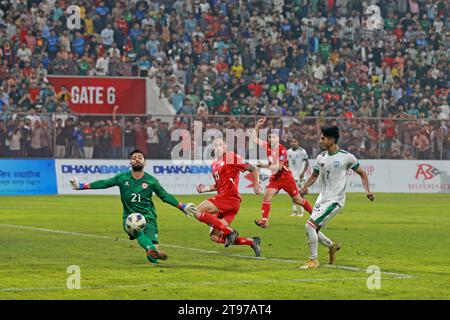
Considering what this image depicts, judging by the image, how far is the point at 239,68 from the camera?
151 feet

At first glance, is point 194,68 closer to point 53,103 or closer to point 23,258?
point 53,103

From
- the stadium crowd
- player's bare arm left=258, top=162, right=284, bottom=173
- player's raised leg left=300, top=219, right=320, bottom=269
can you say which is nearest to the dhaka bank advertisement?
the stadium crowd

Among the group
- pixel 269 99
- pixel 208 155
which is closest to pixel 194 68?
pixel 269 99

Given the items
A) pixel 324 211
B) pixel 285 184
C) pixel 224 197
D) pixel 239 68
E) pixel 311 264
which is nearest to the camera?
pixel 311 264

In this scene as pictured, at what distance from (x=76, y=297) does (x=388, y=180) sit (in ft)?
104

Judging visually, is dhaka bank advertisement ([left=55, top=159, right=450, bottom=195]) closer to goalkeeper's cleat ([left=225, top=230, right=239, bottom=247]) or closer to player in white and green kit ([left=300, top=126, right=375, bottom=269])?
goalkeeper's cleat ([left=225, top=230, right=239, bottom=247])

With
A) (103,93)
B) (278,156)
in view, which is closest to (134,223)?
(278,156)

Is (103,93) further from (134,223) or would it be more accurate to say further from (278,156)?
(134,223)

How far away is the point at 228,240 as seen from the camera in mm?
17484

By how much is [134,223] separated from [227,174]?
2.69 meters

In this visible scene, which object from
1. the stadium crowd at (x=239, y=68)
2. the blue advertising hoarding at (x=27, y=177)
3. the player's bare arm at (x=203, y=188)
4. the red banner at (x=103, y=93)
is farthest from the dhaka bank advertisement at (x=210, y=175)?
the player's bare arm at (x=203, y=188)

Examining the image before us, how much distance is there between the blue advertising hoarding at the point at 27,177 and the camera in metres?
38.9

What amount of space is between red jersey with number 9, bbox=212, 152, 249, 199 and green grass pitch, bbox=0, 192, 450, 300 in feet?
3.66

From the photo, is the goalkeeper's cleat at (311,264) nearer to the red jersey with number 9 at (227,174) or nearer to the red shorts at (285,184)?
the red jersey with number 9 at (227,174)
